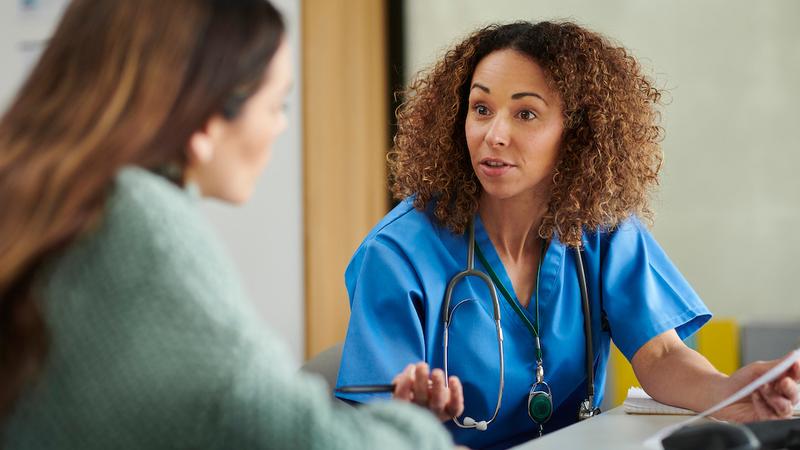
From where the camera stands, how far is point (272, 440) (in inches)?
26.3

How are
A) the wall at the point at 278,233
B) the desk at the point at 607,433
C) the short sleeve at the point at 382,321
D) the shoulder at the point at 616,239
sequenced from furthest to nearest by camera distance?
the wall at the point at 278,233 → the shoulder at the point at 616,239 → the short sleeve at the point at 382,321 → the desk at the point at 607,433

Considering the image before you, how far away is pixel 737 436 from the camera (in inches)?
38.2

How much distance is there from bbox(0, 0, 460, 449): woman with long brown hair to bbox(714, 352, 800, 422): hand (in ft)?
2.48

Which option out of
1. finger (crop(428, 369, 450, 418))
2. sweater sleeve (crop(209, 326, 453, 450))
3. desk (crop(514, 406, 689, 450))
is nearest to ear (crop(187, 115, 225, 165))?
sweater sleeve (crop(209, 326, 453, 450))

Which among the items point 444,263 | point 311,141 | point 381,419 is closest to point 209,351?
point 381,419

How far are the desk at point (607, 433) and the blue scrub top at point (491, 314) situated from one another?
0.15 meters

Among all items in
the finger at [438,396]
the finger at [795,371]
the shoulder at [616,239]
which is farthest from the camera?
the shoulder at [616,239]

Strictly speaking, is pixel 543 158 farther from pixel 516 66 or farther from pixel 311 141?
pixel 311 141

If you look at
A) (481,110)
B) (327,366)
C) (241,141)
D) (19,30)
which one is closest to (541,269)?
(481,110)

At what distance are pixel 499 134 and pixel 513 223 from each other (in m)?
0.17

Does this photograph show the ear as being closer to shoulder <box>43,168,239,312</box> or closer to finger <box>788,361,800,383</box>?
shoulder <box>43,168,239,312</box>

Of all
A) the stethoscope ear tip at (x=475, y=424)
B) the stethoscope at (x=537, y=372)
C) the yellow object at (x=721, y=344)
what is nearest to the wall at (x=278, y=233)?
the yellow object at (x=721, y=344)

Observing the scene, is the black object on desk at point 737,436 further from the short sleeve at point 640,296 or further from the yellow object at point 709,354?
the yellow object at point 709,354

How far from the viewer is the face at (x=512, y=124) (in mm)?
1577
